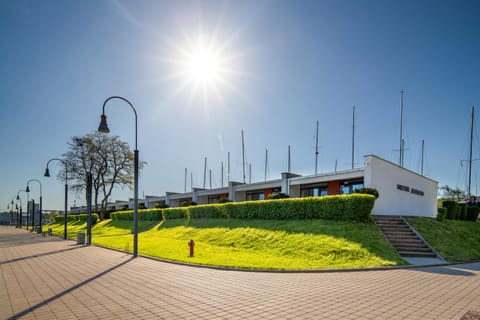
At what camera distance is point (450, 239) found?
1691 centimetres

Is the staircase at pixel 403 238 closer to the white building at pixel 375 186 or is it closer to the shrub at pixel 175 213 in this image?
the white building at pixel 375 186

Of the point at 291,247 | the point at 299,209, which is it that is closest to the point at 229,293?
the point at 291,247

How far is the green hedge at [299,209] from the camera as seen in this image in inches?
672

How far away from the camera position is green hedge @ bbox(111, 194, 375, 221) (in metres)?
17.1

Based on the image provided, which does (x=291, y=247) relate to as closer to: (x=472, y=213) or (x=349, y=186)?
(x=349, y=186)

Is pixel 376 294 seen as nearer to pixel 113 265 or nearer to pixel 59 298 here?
pixel 59 298

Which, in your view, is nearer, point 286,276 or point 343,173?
point 286,276

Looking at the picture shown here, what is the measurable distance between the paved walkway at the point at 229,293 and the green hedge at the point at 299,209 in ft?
18.1

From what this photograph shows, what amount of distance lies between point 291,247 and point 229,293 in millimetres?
8260

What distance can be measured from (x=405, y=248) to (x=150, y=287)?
12426 millimetres

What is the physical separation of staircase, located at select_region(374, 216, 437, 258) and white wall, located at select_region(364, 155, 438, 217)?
6.11 ft

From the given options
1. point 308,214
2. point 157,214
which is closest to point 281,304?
point 308,214

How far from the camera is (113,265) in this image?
12250 mm

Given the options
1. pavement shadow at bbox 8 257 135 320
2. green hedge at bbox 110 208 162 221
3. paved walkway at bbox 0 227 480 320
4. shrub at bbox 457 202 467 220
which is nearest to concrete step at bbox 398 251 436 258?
paved walkway at bbox 0 227 480 320
